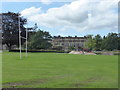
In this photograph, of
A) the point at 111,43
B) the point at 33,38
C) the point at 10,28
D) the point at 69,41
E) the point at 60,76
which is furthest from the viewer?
the point at 69,41

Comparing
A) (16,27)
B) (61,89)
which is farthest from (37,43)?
(61,89)

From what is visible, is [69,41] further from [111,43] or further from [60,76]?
[60,76]

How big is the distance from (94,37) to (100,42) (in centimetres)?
239

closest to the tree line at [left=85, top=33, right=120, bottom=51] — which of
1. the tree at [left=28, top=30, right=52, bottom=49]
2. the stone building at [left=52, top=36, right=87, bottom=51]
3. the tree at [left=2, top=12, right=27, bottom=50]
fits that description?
the tree at [left=28, top=30, right=52, bottom=49]

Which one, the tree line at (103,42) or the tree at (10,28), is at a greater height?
the tree at (10,28)

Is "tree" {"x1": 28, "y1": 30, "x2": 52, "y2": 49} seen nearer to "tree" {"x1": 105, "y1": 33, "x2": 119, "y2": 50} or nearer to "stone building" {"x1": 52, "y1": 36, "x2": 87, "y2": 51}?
"tree" {"x1": 105, "y1": 33, "x2": 119, "y2": 50}

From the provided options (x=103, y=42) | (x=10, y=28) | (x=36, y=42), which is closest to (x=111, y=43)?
(x=103, y=42)

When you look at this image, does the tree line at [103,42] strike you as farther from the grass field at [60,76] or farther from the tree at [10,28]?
the grass field at [60,76]

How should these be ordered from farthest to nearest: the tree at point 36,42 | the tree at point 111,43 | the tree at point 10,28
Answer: the tree at point 111,43, the tree at point 36,42, the tree at point 10,28

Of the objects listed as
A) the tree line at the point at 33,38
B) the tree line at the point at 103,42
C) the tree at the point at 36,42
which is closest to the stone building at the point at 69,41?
the tree line at the point at 33,38

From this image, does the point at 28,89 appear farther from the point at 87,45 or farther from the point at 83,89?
the point at 87,45

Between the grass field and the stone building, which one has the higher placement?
Answer: the stone building

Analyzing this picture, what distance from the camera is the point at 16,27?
41500 mm

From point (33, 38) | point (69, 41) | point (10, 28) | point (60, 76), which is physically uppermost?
point (10, 28)
